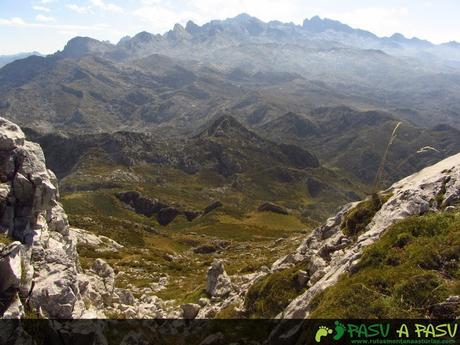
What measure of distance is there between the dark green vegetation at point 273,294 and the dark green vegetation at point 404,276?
17.6ft

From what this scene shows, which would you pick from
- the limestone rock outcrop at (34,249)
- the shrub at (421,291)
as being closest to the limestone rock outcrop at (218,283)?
the limestone rock outcrop at (34,249)

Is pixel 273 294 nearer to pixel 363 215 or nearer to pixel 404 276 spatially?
pixel 363 215

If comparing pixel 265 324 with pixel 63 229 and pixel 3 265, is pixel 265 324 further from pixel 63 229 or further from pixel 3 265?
pixel 63 229

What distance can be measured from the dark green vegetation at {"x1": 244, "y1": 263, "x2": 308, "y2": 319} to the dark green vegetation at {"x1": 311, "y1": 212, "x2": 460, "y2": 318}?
537cm

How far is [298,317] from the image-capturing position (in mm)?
23375

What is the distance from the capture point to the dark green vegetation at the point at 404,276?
18.7 m

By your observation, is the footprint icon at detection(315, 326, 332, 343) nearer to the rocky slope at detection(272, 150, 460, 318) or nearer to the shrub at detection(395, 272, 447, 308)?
the shrub at detection(395, 272, 447, 308)

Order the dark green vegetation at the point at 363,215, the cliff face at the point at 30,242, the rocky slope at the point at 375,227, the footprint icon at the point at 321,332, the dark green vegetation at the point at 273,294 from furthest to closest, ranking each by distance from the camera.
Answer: the dark green vegetation at the point at 363,215 → the dark green vegetation at the point at 273,294 → the cliff face at the point at 30,242 → the rocky slope at the point at 375,227 → the footprint icon at the point at 321,332

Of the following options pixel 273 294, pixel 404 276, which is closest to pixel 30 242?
pixel 273 294

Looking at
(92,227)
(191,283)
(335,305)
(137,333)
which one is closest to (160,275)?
(191,283)

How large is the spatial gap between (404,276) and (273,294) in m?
10.4

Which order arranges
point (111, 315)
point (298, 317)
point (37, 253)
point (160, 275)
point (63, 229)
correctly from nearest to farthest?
point (298, 317), point (37, 253), point (111, 315), point (63, 229), point (160, 275)

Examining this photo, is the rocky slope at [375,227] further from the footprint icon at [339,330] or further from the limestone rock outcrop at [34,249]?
the limestone rock outcrop at [34,249]

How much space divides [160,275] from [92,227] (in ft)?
258
